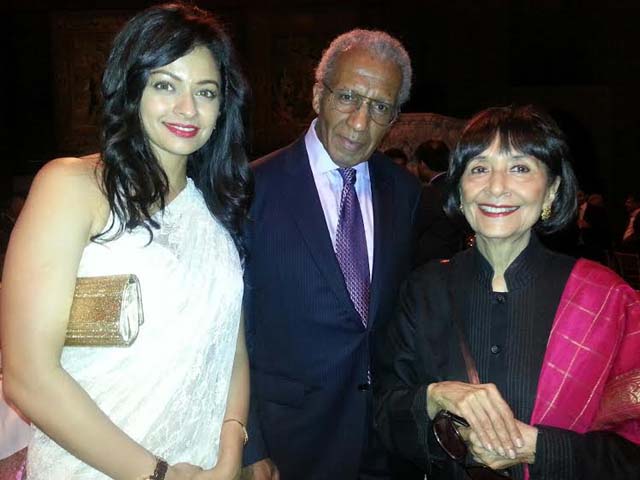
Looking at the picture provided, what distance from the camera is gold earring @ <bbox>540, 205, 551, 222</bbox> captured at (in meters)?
1.83

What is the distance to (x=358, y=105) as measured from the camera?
2.37m

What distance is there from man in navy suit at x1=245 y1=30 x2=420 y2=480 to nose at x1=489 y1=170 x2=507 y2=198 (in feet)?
1.94

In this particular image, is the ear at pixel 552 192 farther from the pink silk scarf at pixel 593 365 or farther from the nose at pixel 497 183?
the pink silk scarf at pixel 593 365

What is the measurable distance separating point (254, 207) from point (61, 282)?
0.95 metres

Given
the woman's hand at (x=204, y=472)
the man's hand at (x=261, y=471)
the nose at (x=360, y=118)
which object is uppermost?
the nose at (x=360, y=118)

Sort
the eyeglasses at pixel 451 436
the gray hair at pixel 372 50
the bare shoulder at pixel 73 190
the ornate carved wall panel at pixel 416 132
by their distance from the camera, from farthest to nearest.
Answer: the ornate carved wall panel at pixel 416 132
the gray hair at pixel 372 50
the eyeglasses at pixel 451 436
the bare shoulder at pixel 73 190

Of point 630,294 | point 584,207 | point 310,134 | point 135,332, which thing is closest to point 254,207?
point 310,134

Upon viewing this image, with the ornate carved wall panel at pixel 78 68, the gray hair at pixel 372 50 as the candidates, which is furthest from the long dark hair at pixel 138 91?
the ornate carved wall panel at pixel 78 68

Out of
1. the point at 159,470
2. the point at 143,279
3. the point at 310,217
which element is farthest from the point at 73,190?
the point at 310,217

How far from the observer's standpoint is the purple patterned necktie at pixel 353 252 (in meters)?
2.17

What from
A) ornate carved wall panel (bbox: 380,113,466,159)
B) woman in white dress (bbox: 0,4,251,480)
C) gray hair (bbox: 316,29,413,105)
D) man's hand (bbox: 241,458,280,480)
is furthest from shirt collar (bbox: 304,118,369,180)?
ornate carved wall panel (bbox: 380,113,466,159)

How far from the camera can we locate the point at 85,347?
1.43m

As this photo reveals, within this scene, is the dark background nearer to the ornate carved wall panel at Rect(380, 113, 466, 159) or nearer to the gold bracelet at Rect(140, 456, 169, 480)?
the ornate carved wall panel at Rect(380, 113, 466, 159)

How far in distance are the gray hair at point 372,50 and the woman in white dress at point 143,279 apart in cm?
72
